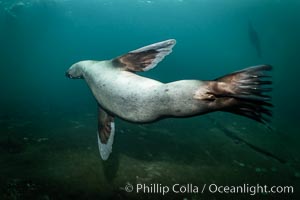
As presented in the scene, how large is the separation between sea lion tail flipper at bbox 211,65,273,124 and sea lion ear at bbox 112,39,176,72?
131 centimetres

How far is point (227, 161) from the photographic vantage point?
746 cm

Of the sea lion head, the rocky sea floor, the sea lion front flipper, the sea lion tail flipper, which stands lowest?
the rocky sea floor

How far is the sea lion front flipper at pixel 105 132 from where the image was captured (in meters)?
4.39

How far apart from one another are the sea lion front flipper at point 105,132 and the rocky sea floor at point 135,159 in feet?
3.68

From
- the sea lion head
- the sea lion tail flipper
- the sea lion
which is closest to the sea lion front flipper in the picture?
the sea lion

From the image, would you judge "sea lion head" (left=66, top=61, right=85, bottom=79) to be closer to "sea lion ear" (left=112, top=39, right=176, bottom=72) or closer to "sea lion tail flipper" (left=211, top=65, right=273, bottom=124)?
"sea lion ear" (left=112, top=39, right=176, bottom=72)

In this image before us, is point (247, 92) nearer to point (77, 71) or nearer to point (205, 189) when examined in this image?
point (77, 71)

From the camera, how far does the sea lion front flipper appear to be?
439cm

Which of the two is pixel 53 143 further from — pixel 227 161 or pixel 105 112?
pixel 227 161

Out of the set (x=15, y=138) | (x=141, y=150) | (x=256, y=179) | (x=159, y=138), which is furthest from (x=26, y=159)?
(x=256, y=179)

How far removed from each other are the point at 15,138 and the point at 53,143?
1296 mm

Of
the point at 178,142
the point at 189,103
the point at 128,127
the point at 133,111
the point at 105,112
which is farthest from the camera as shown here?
the point at 128,127

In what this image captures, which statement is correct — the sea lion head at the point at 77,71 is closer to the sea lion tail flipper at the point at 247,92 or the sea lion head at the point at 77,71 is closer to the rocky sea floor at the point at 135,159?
the rocky sea floor at the point at 135,159

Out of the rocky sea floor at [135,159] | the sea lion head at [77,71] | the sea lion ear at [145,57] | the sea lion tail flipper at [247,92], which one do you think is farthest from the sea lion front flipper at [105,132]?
the sea lion tail flipper at [247,92]
